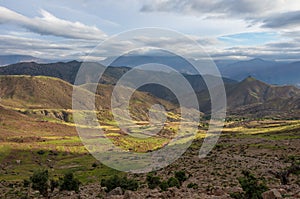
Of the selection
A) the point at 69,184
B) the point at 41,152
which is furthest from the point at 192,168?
the point at 41,152

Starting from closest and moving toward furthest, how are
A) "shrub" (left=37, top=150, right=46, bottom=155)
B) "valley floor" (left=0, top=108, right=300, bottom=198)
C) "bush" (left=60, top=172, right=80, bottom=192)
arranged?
"valley floor" (left=0, top=108, right=300, bottom=198), "bush" (left=60, top=172, right=80, bottom=192), "shrub" (left=37, top=150, right=46, bottom=155)

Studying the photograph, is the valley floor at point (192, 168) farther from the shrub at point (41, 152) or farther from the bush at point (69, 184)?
the bush at point (69, 184)

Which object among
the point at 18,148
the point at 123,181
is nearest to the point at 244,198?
the point at 123,181

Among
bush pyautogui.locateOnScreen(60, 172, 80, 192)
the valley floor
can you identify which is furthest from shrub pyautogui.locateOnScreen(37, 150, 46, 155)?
bush pyautogui.locateOnScreen(60, 172, 80, 192)

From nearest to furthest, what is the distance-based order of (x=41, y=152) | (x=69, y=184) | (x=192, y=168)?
(x=69, y=184), (x=192, y=168), (x=41, y=152)

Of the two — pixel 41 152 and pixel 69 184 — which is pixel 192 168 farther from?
pixel 41 152

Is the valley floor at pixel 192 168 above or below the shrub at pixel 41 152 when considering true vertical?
above

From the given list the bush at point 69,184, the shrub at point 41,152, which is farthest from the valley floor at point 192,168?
the bush at point 69,184

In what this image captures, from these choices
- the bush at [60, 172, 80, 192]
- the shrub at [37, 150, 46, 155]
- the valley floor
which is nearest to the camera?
the valley floor

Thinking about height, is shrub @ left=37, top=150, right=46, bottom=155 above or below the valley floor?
below

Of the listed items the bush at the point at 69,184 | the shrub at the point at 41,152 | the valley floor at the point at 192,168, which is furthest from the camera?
the shrub at the point at 41,152

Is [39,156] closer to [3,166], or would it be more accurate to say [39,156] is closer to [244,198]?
[3,166]

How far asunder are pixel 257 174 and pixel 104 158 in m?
106

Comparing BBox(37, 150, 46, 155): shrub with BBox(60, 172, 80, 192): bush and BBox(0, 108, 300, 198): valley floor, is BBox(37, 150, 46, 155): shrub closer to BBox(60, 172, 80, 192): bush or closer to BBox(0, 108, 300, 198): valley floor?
BBox(0, 108, 300, 198): valley floor
